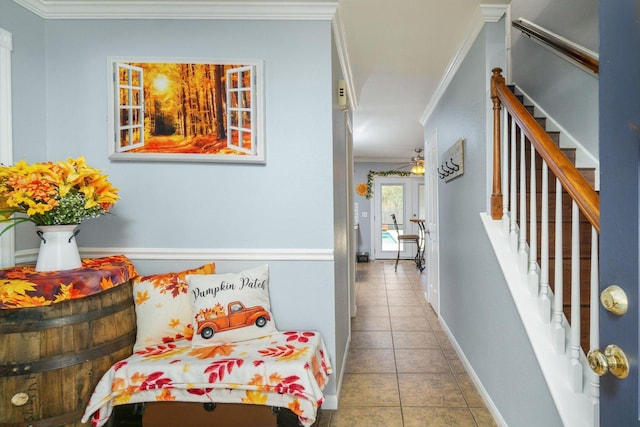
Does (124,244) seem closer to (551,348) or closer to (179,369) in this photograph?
(179,369)

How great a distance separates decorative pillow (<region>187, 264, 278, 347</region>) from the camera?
160 cm

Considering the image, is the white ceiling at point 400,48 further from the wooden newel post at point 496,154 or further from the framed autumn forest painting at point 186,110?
the framed autumn forest painting at point 186,110

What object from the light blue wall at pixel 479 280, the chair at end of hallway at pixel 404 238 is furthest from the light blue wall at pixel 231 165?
the chair at end of hallway at pixel 404 238

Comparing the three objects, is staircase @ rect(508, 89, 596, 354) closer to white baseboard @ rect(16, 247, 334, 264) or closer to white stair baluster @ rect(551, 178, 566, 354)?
white stair baluster @ rect(551, 178, 566, 354)

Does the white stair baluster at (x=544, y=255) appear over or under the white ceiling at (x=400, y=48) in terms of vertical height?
under

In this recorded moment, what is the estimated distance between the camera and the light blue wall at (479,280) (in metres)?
1.47

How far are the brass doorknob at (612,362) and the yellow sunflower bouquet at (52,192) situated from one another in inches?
70.4

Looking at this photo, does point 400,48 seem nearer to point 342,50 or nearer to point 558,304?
point 342,50

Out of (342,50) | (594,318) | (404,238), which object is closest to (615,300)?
(594,318)

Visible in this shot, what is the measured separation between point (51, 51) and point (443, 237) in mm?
3258

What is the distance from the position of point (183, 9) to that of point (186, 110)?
0.57 meters

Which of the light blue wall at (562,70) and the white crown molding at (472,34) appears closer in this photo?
the white crown molding at (472,34)

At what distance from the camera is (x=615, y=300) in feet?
1.97

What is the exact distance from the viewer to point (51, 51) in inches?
73.0
